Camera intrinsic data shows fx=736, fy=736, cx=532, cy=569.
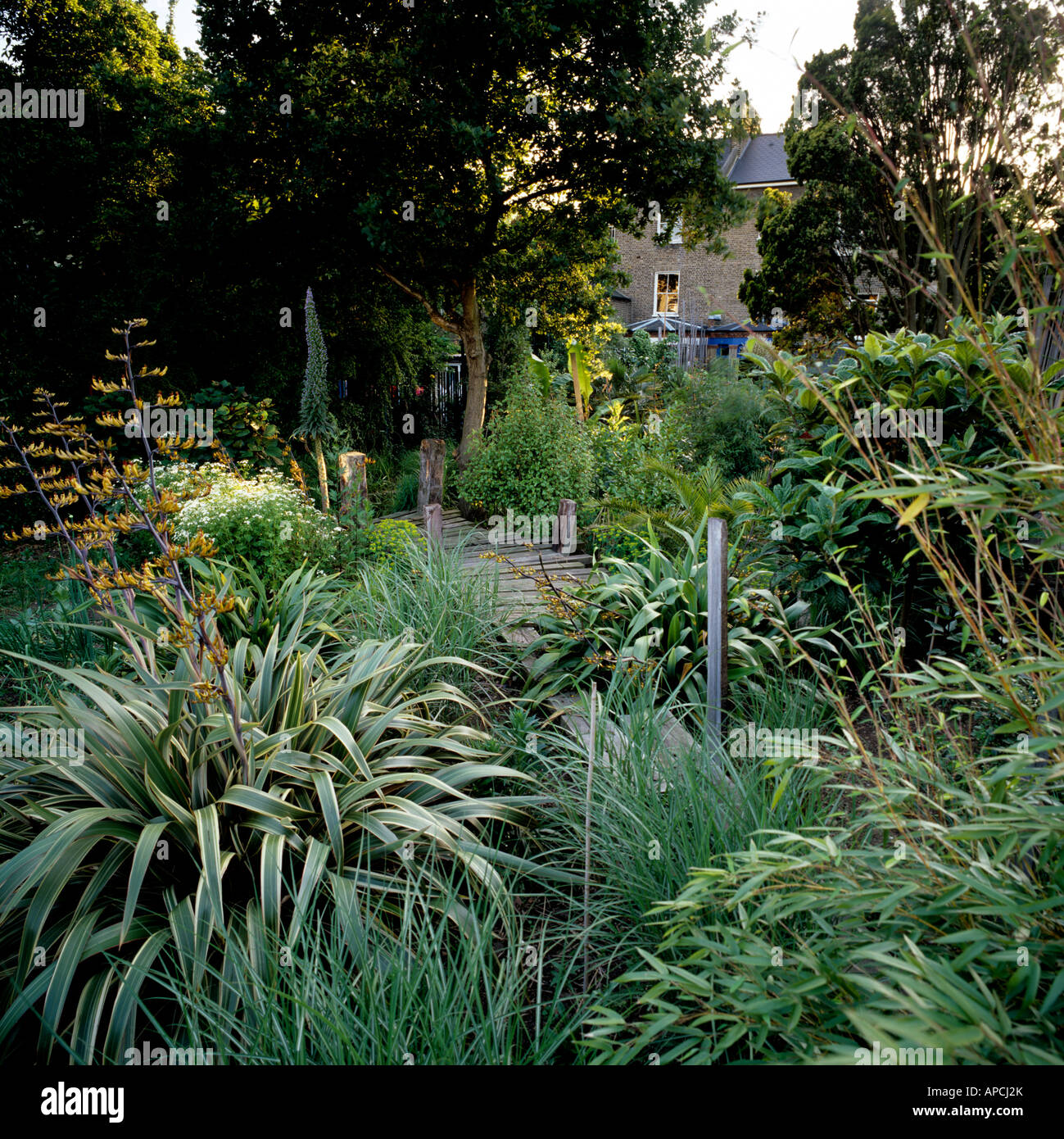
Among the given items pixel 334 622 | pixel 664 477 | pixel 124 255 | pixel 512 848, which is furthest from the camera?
pixel 124 255

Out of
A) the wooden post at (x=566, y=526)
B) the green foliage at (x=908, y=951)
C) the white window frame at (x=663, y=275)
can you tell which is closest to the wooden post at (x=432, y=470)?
the wooden post at (x=566, y=526)

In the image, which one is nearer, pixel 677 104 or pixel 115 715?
pixel 115 715

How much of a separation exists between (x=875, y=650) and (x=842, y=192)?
1334cm

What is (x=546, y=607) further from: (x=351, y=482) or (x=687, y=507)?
(x=351, y=482)

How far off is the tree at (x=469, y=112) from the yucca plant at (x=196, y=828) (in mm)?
7766

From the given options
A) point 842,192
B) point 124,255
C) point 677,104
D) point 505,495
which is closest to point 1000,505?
point 505,495

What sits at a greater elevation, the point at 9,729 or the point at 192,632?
the point at 192,632

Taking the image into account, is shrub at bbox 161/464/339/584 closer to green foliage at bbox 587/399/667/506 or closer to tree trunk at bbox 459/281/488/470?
green foliage at bbox 587/399/667/506

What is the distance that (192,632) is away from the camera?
2307 mm

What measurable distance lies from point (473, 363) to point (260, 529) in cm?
788

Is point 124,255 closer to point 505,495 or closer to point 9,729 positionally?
point 505,495

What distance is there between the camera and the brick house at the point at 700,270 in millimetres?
27188

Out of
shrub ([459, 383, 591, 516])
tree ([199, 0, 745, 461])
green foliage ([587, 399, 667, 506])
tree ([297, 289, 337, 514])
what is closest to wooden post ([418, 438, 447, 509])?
→ shrub ([459, 383, 591, 516])

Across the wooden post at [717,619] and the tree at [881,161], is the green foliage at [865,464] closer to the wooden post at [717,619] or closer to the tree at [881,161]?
the wooden post at [717,619]
